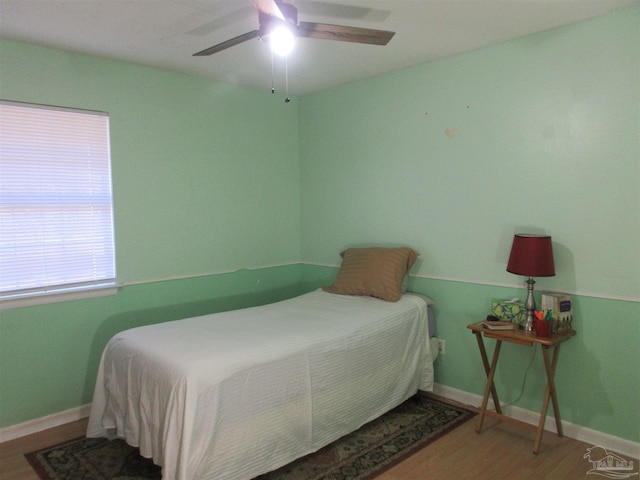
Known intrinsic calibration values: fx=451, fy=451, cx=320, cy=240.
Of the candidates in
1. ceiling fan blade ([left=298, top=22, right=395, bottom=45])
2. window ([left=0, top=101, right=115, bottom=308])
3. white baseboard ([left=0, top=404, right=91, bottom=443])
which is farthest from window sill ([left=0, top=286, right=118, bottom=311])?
ceiling fan blade ([left=298, top=22, right=395, bottom=45])

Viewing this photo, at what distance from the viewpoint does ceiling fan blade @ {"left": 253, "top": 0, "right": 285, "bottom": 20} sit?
176 centimetres

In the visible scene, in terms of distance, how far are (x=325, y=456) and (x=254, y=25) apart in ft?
7.89

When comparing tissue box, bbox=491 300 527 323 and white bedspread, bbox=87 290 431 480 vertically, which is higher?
tissue box, bbox=491 300 527 323

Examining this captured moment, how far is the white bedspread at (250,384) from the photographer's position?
6.51 feet

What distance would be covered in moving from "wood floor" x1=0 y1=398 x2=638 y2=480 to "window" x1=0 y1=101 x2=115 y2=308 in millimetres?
847

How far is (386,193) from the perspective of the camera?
3.52m

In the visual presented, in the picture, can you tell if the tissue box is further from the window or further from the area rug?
the window

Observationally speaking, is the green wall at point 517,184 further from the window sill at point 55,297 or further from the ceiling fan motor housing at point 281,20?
the window sill at point 55,297

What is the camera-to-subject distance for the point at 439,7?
228 cm

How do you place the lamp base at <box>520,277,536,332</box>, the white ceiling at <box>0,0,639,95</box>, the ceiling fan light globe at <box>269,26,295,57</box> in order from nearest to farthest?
the ceiling fan light globe at <box>269,26,295,57</box>, the white ceiling at <box>0,0,639,95</box>, the lamp base at <box>520,277,536,332</box>

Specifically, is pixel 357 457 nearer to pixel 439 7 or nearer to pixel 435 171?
pixel 435 171

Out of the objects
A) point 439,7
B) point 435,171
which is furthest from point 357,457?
point 439,7

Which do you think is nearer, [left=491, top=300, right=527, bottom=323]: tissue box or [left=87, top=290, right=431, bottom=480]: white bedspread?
[left=87, top=290, right=431, bottom=480]: white bedspread

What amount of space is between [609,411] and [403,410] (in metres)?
1.18
